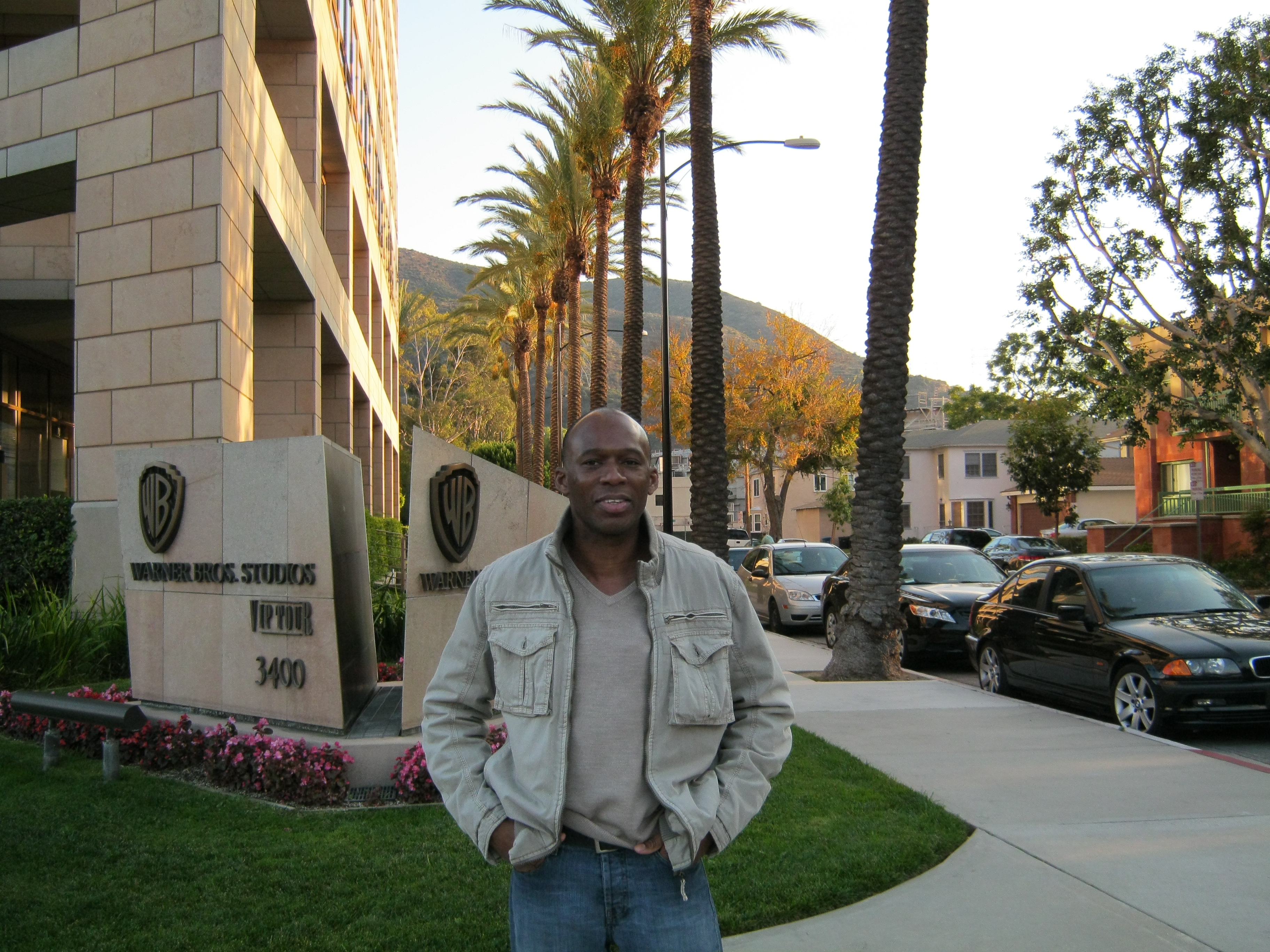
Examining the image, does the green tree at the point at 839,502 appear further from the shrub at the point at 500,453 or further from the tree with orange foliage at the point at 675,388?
the shrub at the point at 500,453

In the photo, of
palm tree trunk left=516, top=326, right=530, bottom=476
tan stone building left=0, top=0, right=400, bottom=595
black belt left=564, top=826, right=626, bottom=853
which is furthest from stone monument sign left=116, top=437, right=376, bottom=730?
palm tree trunk left=516, top=326, right=530, bottom=476

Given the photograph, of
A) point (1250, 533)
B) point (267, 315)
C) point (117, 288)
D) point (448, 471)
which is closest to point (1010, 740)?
point (448, 471)

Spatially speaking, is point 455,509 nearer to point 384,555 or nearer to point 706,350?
point 384,555

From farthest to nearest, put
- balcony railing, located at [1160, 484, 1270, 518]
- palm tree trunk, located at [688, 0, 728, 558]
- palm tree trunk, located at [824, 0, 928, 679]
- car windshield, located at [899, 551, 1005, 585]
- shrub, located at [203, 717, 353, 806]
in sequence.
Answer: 1. balcony railing, located at [1160, 484, 1270, 518]
2. palm tree trunk, located at [688, 0, 728, 558]
3. car windshield, located at [899, 551, 1005, 585]
4. palm tree trunk, located at [824, 0, 928, 679]
5. shrub, located at [203, 717, 353, 806]

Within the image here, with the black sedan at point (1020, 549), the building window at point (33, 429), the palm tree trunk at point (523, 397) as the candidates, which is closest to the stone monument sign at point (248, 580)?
the building window at point (33, 429)

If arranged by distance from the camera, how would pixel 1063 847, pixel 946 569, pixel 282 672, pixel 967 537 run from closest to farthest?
1. pixel 1063 847
2. pixel 282 672
3. pixel 946 569
4. pixel 967 537

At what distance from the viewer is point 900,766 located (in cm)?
770

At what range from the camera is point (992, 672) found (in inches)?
452

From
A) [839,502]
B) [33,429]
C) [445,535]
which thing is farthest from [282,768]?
[839,502]

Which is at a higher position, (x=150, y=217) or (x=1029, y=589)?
(x=150, y=217)

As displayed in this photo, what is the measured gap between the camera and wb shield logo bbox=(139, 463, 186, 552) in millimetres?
8203

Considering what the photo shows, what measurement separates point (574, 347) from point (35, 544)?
87.3ft

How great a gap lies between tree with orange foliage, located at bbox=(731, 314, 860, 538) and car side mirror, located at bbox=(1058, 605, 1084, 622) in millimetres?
37928

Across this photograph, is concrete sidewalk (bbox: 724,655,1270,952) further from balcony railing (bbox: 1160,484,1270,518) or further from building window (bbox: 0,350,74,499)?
balcony railing (bbox: 1160,484,1270,518)
